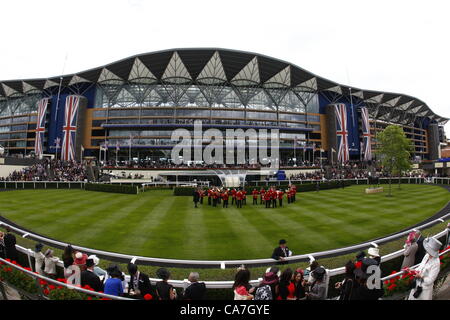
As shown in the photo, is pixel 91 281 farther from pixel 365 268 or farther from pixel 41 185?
pixel 41 185

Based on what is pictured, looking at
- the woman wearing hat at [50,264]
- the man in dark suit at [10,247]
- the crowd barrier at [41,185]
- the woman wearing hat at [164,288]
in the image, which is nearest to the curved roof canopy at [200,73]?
the crowd barrier at [41,185]

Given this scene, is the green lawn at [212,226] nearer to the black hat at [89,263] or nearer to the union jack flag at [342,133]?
the black hat at [89,263]

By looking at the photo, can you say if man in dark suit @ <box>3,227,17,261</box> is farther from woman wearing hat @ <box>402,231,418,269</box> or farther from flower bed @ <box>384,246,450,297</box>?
woman wearing hat @ <box>402,231,418,269</box>

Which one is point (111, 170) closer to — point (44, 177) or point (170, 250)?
point (44, 177)

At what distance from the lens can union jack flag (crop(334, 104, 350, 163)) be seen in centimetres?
7050

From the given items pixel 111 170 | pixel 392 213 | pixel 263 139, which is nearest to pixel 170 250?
pixel 392 213

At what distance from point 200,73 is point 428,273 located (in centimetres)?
6344

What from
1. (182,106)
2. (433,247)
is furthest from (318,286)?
(182,106)

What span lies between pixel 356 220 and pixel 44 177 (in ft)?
153

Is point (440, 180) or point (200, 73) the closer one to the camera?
point (440, 180)

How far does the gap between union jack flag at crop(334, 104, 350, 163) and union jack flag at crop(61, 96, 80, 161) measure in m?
72.7

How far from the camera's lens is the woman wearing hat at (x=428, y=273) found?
4.51 metres

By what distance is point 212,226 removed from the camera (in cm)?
1399

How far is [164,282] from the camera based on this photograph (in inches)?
183
